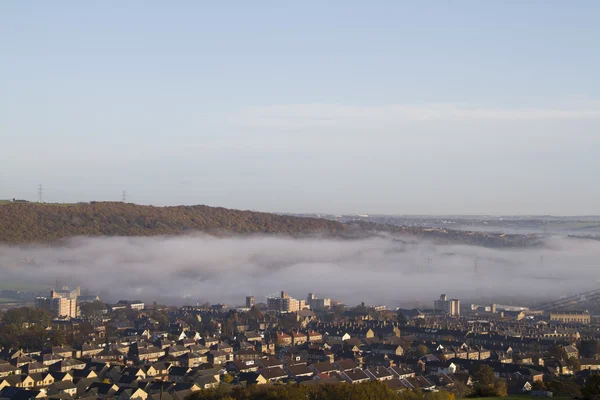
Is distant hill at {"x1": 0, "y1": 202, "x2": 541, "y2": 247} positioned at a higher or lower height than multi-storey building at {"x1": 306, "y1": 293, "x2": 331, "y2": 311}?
higher

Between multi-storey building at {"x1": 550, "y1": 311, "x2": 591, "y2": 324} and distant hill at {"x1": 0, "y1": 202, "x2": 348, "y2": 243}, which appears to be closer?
multi-storey building at {"x1": 550, "y1": 311, "x2": 591, "y2": 324}

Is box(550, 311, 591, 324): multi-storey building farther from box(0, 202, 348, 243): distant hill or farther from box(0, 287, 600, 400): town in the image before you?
box(0, 202, 348, 243): distant hill

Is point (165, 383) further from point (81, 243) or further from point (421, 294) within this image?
point (81, 243)

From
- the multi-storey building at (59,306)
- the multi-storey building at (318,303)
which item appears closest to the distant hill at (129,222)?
the multi-storey building at (59,306)

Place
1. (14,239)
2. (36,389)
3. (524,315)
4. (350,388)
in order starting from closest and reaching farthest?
(350,388) < (36,389) < (524,315) < (14,239)

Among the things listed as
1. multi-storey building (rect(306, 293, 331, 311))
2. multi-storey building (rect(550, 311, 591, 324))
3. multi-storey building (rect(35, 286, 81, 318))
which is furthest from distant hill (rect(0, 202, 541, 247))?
multi-storey building (rect(550, 311, 591, 324))

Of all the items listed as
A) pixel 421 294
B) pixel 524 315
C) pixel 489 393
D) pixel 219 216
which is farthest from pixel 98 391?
pixel 219 216

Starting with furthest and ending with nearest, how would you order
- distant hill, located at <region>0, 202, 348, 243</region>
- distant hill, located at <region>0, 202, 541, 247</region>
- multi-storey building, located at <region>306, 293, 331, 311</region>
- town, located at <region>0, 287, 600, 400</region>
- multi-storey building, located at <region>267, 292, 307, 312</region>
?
distant hill, located at <region>0, 202, 541, 247</region> → distant hill, located at <region>0, 202, 348, 243</region> → multi-storey building, located at <region>306, 293, 331, 311</region> → multi-storey building, located at <region>267, 292, 307, 312</region> → town, located at <region>0, 287, 600, 400</region>

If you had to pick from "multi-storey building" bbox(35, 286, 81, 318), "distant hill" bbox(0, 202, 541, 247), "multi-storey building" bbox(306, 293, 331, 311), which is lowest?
"multi-storey building" bbox(306, 293, 331, 311)
